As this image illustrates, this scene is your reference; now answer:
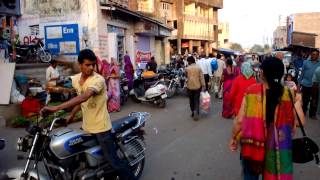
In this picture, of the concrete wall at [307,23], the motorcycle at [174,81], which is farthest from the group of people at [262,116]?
the concrete wall at [307,23]

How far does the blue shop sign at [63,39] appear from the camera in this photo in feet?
61.4

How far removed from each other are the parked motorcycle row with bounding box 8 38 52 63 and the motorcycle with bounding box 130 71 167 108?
4.97m

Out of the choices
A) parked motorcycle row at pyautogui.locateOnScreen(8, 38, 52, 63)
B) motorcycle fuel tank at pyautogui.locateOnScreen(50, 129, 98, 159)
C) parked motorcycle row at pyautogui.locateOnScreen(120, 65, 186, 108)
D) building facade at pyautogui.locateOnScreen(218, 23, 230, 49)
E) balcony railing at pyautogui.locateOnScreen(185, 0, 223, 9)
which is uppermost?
balcony railing at pyautogui.locateOnScreen(185, 0, 223, 9)

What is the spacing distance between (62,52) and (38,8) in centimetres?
239

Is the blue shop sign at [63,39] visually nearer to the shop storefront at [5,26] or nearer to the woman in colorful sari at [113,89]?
the shop storefront at [5,26]

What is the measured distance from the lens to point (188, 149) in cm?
769

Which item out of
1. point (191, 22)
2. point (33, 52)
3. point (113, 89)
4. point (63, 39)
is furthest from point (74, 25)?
point (191, 22)

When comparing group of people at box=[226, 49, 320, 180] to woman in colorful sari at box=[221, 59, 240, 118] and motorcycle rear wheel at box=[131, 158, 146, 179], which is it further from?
woman in colorful sari at box=[221, 59, 240, 118]

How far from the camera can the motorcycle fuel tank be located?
14.1 feet

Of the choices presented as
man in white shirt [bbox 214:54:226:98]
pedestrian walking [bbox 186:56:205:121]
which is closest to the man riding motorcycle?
pedestrian walking [bbox 186:56:205:121]

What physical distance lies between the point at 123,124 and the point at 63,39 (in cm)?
1428

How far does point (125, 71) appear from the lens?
1552 centimetres

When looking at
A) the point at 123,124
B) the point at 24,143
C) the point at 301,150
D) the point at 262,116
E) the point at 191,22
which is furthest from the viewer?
the point at 191,22

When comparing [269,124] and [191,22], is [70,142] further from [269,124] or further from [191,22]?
[191,22]
